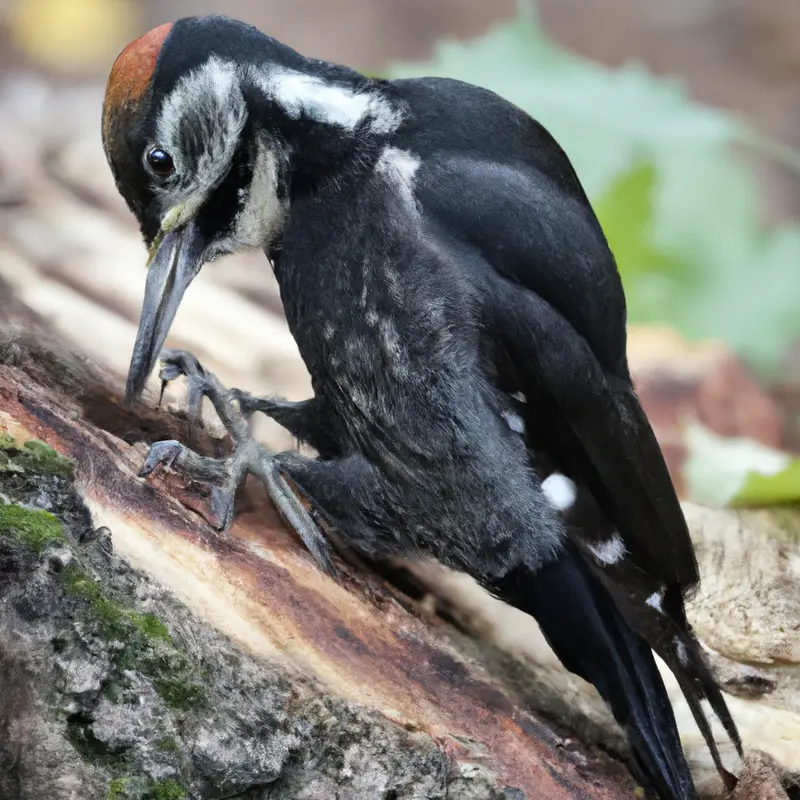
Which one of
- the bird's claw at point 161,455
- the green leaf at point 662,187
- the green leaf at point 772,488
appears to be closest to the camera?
the bird's claw at point 161,455

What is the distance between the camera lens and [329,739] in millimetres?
1111

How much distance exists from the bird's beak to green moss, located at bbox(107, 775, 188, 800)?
531 millimetres

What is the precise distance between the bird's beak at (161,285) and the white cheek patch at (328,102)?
204 mm

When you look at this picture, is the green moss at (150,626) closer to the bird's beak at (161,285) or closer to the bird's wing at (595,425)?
the bird's beak at (161,285)

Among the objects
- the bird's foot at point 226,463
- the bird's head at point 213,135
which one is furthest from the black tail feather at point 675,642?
the bird's head at point 213,135

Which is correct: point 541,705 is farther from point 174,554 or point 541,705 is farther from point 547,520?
point 174,554

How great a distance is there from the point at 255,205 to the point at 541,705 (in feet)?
2.55

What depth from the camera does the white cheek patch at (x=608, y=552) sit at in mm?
1344

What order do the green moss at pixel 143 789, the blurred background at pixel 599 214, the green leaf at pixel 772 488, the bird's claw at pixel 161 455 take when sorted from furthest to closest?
the blurred background at pixel 599 214 → the green leaf at pixel 772 488 → the bird's claw at pixel 161 455 → the green moss at pixel 143 789

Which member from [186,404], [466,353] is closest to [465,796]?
[466,353]

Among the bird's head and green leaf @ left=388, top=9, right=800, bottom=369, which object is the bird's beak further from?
green leaf @ left=388, top=9, right=800, bottom=369

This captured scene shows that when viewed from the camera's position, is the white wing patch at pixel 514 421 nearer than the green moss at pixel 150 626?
No

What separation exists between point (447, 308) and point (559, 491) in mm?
290

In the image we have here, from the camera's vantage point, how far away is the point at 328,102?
52.6 inches
